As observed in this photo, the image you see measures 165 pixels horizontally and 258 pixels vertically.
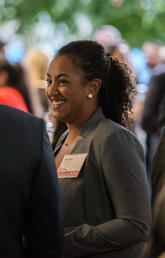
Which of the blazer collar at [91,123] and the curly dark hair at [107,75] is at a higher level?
the curly dark hair at [107,75]

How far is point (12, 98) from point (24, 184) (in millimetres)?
1986

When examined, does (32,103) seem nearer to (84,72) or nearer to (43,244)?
(84,72)

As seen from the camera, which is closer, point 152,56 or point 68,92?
point 68,92

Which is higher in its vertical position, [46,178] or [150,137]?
[46,178]

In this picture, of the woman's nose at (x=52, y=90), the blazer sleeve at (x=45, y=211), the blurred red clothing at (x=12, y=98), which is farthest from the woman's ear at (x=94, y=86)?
the blurred red clothing at (x=12, y=98)

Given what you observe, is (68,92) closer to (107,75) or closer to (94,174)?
(107,75)

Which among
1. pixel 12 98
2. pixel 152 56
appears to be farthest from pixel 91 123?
pixel 152 56

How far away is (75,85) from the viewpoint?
2734 millimetres

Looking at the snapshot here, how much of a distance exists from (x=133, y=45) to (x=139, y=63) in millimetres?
4930

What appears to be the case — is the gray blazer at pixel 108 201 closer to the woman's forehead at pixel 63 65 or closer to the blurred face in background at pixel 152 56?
the woman's forehead at pixel 63 65

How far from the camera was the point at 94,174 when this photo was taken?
252 cm

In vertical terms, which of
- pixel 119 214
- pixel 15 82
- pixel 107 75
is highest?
pixel 107 75

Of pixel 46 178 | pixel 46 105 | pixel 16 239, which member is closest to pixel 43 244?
pixel 16 239

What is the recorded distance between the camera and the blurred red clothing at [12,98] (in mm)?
3831
